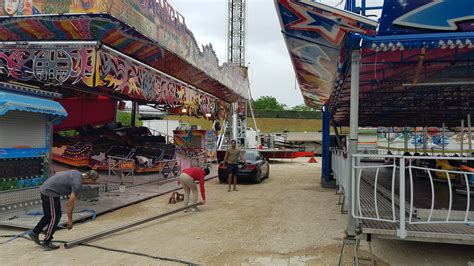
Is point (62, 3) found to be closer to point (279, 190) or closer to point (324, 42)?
point (324, 42)

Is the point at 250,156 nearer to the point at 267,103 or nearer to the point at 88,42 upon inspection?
the point at 88,42

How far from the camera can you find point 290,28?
230 inches

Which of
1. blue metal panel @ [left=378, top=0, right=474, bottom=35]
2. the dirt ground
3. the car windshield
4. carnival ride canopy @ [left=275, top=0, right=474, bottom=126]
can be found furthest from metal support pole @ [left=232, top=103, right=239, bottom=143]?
blue metal panel @ [left=378, top=0, right=474, bottom=35]

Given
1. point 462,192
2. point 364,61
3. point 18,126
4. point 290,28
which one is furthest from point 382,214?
point 18,126

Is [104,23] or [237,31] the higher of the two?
[237,31]

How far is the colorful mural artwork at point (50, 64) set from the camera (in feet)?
37.4

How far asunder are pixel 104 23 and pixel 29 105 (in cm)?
369

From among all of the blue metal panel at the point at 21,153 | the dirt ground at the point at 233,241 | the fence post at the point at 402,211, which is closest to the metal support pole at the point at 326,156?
the dirt ground at the point at 233,241

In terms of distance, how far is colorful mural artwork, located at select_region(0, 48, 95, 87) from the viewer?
449 inches

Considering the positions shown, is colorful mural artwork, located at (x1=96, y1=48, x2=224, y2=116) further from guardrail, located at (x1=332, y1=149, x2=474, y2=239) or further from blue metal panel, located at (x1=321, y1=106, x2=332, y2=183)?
guardrail, located at (x1=332, y1=149, x2=474, y2=239)

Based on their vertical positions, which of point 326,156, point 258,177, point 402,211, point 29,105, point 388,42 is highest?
point 388,42

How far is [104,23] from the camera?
11.2 metres

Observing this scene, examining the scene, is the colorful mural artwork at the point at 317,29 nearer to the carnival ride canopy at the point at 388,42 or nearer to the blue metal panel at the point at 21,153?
the carnival ride canopy at the point at 388,42

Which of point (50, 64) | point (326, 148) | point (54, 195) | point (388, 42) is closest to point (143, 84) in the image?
point (50, 64)
